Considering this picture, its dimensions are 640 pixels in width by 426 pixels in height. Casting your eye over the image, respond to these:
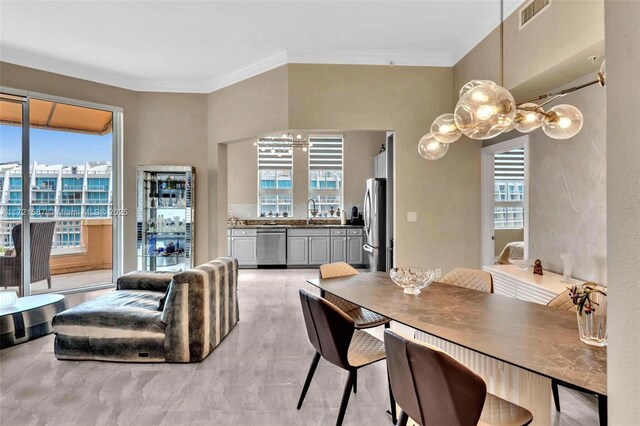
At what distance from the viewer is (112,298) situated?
3307 mm

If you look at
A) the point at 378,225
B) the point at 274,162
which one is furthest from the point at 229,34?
the point at 274,162

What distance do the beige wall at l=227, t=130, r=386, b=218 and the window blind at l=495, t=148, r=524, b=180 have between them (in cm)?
318

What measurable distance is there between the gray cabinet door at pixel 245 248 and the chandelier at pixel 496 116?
4.98 metres

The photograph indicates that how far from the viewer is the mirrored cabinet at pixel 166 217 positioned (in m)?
5.04

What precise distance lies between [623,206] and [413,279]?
1524mm

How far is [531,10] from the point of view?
2.90 m

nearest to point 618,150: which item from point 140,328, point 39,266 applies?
point 140,328

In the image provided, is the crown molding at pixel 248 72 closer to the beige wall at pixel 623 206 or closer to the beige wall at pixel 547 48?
the beige wall at pixel 547 48

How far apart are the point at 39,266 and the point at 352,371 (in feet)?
15.3

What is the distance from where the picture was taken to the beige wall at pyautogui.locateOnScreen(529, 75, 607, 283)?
277 cm

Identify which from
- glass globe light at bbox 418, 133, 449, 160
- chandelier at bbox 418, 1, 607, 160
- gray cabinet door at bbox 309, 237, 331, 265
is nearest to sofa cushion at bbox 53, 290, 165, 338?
glass globe light at bbox 418, 133, 449, 160

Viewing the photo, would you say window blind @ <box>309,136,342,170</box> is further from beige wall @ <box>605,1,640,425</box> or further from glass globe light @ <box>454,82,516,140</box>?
beige wall @ <box>605,1,640,425</box>

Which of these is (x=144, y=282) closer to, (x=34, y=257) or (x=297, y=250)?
(x=34, y=257)

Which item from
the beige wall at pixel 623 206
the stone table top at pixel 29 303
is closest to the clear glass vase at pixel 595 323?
the beige wall at pixel 623 206
